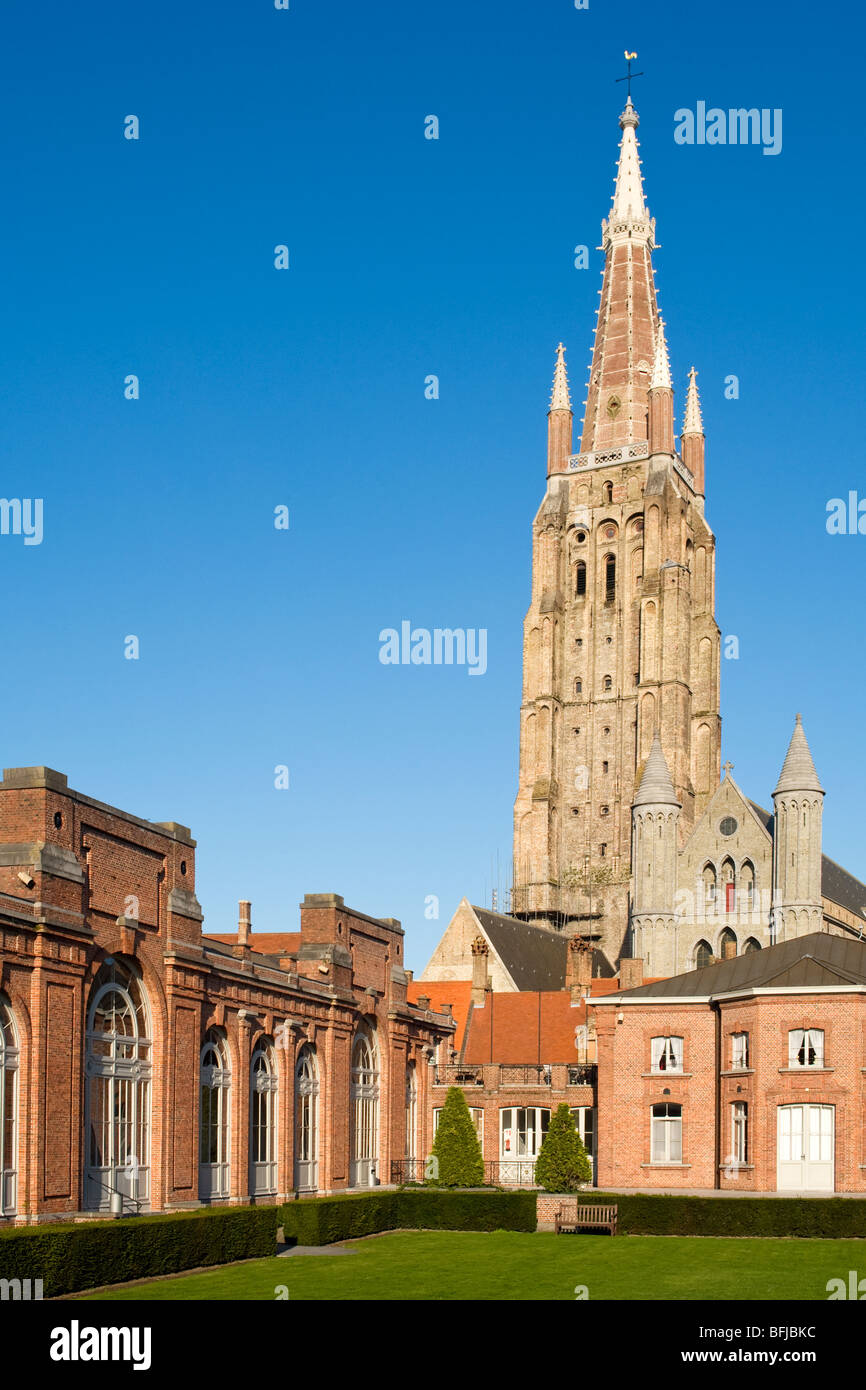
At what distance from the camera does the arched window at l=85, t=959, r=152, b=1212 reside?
33.7 m

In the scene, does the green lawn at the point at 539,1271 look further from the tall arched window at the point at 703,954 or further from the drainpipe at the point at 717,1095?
the tall arched window at the point at 703,954

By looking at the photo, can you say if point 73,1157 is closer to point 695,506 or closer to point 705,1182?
point 705,1182

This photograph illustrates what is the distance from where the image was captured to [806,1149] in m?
45.0

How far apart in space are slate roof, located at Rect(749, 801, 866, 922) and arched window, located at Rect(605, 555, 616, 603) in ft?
72.0

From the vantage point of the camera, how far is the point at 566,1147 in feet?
166

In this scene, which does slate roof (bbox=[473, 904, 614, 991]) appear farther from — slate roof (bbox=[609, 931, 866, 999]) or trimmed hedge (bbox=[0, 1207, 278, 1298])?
trimmed hedge (bbox=[0, 1207, 278, 1298])

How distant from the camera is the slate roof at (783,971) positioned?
1815 inches

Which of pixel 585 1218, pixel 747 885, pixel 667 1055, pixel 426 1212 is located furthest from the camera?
pixel 747 885

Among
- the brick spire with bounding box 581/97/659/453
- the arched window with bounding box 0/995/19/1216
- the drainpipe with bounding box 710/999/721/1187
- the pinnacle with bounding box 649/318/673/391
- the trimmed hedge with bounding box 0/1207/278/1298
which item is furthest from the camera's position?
the brick spire with bounding box 581/97/659/453

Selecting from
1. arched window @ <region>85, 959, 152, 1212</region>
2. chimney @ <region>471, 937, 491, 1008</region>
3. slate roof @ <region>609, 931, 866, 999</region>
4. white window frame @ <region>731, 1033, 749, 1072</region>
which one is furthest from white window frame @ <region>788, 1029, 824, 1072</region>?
chimney @ <region>471, 937, 491, 1008</region>

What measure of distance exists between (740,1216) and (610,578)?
67.2m

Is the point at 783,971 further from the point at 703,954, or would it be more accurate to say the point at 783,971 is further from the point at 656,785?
the point at 656,785

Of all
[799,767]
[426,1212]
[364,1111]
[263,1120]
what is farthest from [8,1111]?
[799,767]

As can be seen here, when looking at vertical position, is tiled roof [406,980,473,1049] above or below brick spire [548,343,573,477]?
below
